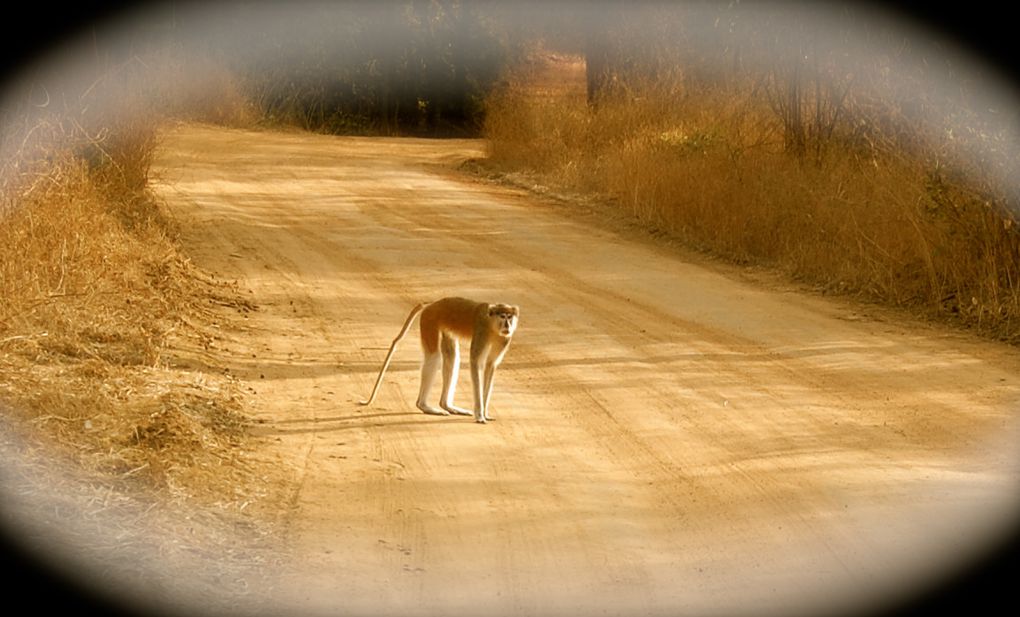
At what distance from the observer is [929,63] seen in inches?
584

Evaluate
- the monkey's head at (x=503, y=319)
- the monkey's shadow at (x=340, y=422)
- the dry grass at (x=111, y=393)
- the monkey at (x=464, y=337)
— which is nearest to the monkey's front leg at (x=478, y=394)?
the monkey at (x=464, y=337)

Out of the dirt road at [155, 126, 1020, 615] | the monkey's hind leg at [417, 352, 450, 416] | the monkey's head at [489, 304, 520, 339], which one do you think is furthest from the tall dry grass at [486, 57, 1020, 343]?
the monkey's hind leg at [417, 352, 450, 416]

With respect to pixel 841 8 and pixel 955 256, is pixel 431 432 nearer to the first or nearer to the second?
pixel 955 256

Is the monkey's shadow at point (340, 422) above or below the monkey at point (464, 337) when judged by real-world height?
below

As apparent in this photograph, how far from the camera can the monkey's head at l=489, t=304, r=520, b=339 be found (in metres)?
8.76

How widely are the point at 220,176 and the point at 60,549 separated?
1944cm

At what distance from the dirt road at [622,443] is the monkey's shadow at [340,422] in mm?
24

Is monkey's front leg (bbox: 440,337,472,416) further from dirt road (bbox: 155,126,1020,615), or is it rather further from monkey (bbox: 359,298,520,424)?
Result: dirt road (bbox: 155,126,1020,615)

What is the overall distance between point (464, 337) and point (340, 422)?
3.06 ft

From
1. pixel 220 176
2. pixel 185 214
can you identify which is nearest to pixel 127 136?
pixel 185 214

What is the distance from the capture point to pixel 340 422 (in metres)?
8.95

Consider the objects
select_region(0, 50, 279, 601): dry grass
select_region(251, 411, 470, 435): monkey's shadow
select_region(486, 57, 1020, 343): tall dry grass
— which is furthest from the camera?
select_region(486, 57, 1020, 343): tall dry grass

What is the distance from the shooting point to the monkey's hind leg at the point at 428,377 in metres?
9.12

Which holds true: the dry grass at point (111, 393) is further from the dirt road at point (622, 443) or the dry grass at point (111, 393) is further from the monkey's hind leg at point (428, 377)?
the monkey's hind leg at point (428, 377)
